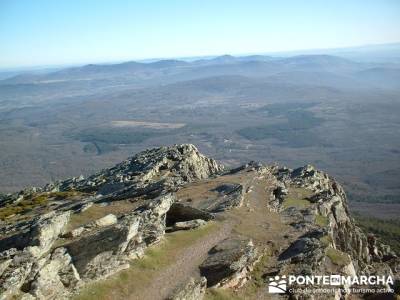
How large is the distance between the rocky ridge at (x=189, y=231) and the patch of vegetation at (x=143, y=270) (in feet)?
1.65

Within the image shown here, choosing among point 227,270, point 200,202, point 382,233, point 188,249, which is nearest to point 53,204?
point 200,202

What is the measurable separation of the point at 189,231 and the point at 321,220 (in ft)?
61.3

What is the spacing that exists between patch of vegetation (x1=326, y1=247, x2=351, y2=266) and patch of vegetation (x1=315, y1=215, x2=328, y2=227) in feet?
29.0

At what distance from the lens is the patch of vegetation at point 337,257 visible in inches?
1585

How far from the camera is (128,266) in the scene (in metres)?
34.4

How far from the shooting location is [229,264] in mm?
36188

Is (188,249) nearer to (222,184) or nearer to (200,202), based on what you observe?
(200,202)

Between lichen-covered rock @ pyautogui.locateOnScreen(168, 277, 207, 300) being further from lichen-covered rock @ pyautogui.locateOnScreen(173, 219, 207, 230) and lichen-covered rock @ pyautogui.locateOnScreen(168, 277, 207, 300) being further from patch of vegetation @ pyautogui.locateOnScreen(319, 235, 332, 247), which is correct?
patch of vegetation @ pyautogui.locateOnScreen(319, 235, 332, 247)

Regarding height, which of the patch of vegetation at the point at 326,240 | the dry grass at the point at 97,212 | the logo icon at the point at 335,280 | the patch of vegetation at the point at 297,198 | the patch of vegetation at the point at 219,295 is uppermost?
the dry grass at the point at 97,212

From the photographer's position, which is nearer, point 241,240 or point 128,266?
point 128,266

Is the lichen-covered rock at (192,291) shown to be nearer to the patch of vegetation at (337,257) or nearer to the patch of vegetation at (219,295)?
the patch of vegetation at (219,295)

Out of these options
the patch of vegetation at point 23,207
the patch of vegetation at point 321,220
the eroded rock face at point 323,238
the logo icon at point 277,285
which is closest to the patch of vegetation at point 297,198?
the eroded rock face at point 323,238

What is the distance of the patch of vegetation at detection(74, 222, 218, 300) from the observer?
31312mm

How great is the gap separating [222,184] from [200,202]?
898cm
